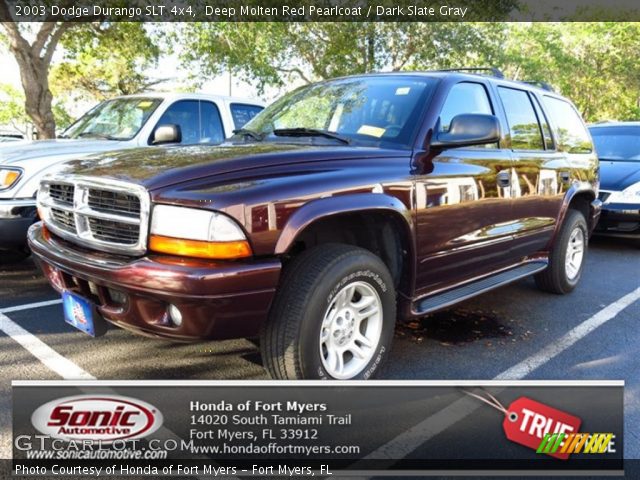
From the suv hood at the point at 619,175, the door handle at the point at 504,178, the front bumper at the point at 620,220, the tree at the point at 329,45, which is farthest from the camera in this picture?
the tree at the point at 329,45

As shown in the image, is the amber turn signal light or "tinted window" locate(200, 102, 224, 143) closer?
the amber turn signal light

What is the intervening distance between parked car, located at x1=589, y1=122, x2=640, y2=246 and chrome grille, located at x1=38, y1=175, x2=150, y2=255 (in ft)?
21.5

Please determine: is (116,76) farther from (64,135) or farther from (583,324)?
(583,324)

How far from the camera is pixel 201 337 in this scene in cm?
245

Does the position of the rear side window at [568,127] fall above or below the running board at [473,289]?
above

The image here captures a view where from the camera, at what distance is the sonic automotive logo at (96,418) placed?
7.92 feet

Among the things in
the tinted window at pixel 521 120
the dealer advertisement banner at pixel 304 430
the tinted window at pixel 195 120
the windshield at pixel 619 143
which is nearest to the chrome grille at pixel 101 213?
the dealer advertisement banner at pixel 304 430

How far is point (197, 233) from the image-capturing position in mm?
2373

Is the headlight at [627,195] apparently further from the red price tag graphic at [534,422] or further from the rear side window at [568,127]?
the red price tag graphic at [534,422]

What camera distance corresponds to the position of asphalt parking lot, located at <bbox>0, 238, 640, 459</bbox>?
324cm

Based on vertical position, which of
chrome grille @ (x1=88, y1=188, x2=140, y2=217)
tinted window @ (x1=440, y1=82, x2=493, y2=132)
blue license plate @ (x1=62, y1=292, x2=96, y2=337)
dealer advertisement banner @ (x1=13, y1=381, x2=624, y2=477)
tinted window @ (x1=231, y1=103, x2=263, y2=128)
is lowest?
dealer advertisement banner @ (x1=13, y1=381, x2=624, y2=477)

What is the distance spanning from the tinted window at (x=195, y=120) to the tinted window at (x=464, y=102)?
339cm

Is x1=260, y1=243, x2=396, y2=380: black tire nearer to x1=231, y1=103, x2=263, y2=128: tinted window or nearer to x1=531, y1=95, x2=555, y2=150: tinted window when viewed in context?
x1=531, y1=95, x2=555, y2=150: tinted window

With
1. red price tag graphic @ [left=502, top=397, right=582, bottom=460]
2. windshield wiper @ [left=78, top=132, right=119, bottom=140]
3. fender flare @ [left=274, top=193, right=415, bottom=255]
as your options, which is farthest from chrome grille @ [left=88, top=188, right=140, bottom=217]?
windshield wiper @ [left=78, top=132, right=119, bottom=140]
